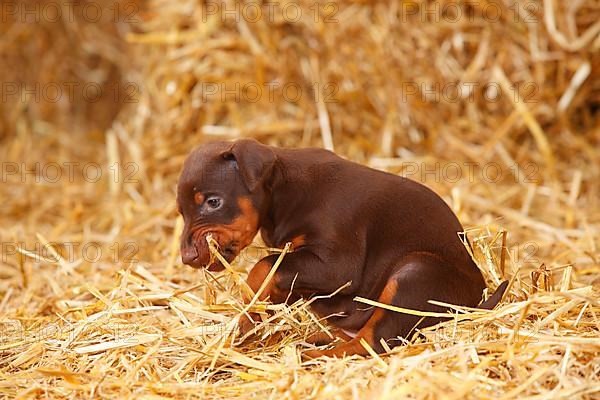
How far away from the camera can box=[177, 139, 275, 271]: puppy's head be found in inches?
130

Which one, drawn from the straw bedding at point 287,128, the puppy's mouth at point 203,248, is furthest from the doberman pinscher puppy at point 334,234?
the straw bedding at point 287,128

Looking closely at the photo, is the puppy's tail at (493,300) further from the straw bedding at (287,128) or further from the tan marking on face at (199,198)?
the tan marking on face at (199,198)

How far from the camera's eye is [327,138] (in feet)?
19.3

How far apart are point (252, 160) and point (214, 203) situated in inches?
9.2

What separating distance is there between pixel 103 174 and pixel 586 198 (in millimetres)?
3778

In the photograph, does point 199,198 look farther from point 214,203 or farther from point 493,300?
point 493,300

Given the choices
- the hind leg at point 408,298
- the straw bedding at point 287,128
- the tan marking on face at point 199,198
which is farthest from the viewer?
the straw bedding at point 287,128

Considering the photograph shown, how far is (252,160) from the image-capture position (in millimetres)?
3305

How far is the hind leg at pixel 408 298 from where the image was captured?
10.6ft

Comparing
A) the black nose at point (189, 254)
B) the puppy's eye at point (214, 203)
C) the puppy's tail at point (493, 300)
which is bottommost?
the puppy's tail at point (493, 300)

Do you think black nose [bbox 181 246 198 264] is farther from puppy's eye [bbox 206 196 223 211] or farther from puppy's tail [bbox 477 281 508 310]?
puppy's tail [bbox 477 281 508 310]

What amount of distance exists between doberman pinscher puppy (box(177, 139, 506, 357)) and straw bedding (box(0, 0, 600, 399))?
0.83 ft

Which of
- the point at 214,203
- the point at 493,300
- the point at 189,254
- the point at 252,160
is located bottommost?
the point at 493,300

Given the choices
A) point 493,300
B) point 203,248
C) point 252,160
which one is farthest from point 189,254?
point 493,300
